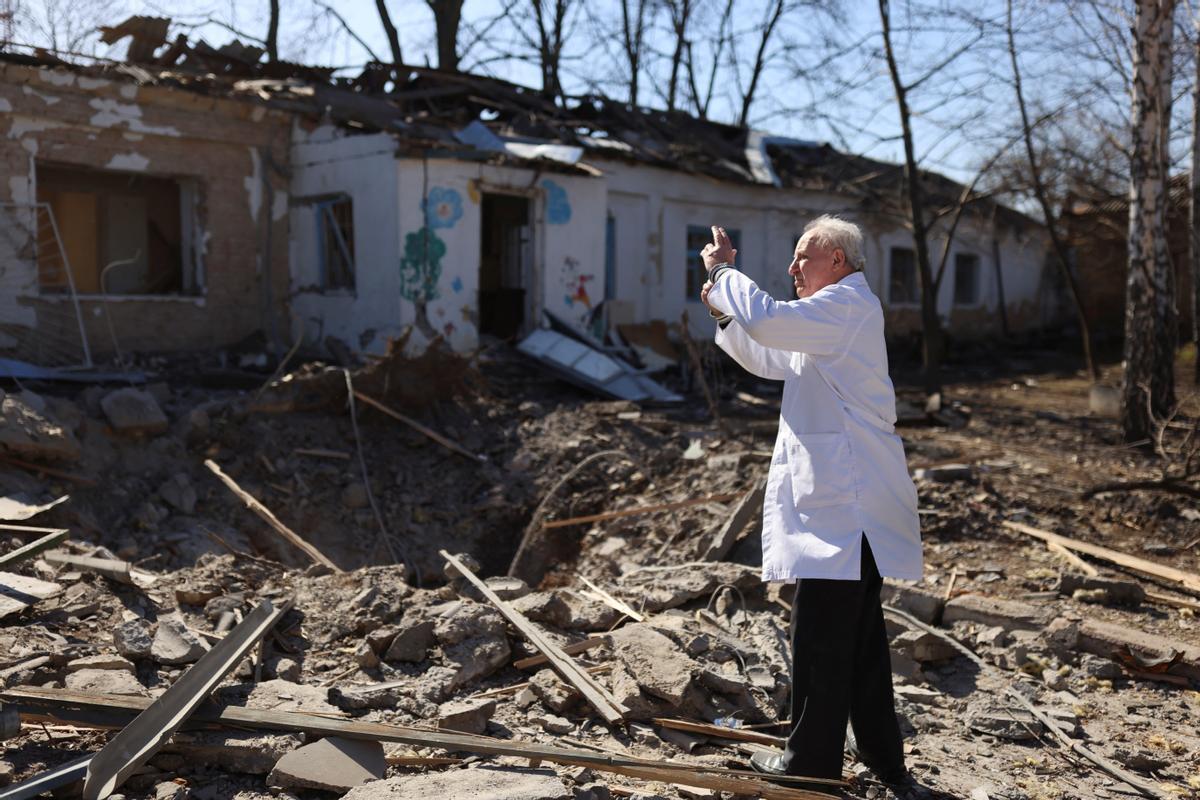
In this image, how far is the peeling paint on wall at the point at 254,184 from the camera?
13031mm

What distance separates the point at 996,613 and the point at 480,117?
12420 millimetres

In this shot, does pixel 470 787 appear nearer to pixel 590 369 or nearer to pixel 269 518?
pixel 269 518

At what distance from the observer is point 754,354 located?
11.1 feet

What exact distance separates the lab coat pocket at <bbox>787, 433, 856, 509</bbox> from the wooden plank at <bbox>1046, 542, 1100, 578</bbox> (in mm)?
3311

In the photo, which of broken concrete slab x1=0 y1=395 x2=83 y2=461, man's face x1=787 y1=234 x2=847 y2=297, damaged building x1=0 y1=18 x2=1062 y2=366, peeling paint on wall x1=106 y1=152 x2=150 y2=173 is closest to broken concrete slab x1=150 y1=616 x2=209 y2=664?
man's face x1=787 y1=234 x2=847 y2=297

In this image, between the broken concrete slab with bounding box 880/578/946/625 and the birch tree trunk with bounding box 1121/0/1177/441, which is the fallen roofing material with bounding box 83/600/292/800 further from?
the birch tree trunk with bounding box 1121/0/1177/441

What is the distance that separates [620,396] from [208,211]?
5907 mm

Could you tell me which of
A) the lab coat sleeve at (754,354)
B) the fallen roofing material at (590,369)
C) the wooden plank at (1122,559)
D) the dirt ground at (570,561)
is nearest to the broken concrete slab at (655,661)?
Answer: the dirt ground at (570,561)

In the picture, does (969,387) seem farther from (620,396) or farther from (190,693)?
(190,693)

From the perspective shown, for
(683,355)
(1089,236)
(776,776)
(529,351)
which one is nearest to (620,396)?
(529,351)

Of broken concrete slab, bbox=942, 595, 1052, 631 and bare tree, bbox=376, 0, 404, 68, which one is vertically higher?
bare tree, bbox=376, 0, 404, 68

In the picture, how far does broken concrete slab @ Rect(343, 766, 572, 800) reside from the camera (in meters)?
2.92

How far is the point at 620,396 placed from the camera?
11.9 meters

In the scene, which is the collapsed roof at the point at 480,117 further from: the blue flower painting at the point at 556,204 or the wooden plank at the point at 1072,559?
the wooden plank at the point at 1072,559
